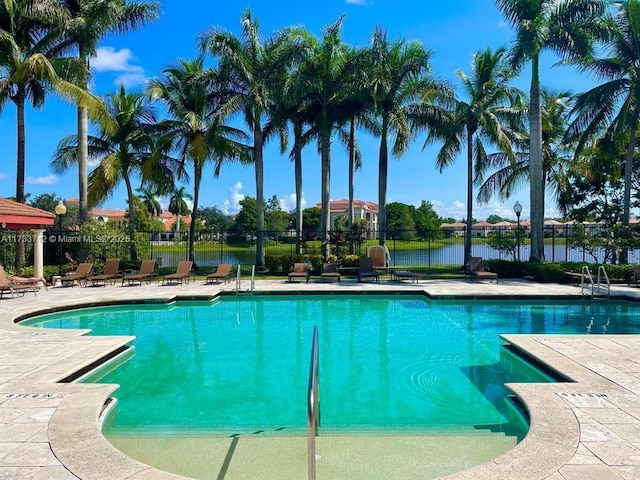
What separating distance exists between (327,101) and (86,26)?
384 inches

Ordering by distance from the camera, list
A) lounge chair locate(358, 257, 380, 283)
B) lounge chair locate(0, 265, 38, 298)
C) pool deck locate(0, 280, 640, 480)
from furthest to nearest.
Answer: lounge chair locate(358, 257, 380, 283) < lounge chair locate(0, 265, 38, 298) < pool deck locate(0, 280, 640, 480)

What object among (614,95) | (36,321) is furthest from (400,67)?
(36,321)

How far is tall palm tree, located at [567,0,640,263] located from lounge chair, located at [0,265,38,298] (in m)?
20.4

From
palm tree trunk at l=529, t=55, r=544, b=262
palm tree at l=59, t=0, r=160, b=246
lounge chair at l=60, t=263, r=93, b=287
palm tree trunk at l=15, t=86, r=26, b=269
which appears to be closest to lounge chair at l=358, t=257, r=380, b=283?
palm tree trunk at l=529, t=55, r=544, b=262

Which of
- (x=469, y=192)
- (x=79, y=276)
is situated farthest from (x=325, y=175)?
(x=79, y=276)

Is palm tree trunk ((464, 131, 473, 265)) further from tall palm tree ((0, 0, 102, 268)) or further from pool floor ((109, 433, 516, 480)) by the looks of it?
pool floor ((109, 433, 516, 480))

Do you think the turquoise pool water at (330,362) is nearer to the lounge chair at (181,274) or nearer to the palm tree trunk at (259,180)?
the lounge chair at (181,274)

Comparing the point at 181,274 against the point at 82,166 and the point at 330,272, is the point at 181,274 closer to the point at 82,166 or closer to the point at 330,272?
the point at 330,272

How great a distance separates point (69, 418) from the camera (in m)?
4.19

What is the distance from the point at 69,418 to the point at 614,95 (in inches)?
802

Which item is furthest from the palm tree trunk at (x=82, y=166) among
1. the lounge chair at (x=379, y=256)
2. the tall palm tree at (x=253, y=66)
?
the lounge chair at (x=379, y=256)

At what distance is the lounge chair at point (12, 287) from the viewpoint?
12430mm

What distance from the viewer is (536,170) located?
A: 17.5 m

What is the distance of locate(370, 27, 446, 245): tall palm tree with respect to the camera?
18484 mm
